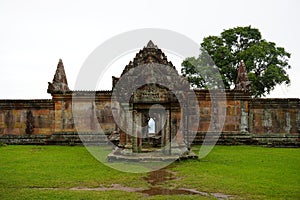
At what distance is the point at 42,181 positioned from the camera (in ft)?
29.1

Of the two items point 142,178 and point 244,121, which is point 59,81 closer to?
point 244,121

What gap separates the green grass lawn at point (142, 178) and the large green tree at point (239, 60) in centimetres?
1859

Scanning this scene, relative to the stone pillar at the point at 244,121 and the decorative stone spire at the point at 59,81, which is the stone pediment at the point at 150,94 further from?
the decorative stone spire at the point at 59,81

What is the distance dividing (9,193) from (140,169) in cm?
417

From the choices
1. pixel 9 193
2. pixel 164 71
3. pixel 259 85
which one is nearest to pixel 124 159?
pixel 164 71

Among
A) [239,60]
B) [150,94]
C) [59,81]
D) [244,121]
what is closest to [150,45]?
[150,94]

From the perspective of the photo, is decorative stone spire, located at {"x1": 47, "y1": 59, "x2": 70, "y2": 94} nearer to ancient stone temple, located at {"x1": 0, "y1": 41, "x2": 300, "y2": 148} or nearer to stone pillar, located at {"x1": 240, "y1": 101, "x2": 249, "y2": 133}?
ancient stone temple, located at {"x1": 0, "y1": 41, "x2": 300, "y2": 148}

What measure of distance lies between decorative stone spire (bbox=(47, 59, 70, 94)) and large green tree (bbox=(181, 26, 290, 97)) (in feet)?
43.7

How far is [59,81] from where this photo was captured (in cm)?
2164

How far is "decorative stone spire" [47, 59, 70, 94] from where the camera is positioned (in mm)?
20719

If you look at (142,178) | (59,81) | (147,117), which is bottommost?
(142,178)

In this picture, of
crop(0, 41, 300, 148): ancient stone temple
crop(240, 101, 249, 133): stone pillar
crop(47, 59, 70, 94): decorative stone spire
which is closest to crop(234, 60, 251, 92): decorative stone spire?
crop(0, 41, 300, 148): ancient stone temple

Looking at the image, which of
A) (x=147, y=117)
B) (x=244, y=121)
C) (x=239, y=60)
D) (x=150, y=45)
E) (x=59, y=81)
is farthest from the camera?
(x=239, y=60)

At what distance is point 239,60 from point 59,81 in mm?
16675
